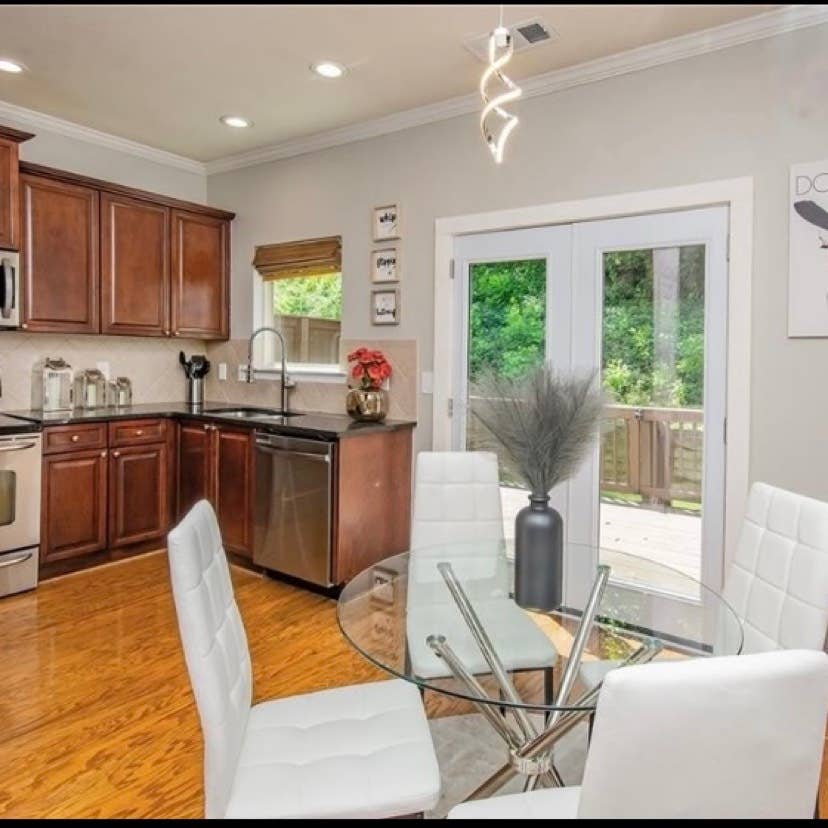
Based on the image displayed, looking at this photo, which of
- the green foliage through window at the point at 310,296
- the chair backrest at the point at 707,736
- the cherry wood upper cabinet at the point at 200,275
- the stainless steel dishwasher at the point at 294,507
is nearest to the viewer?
the chair backrest at the point at 707,736

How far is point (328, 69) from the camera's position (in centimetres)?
314

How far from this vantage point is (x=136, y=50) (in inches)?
118

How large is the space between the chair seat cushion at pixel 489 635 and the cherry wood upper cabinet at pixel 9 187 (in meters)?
3.13

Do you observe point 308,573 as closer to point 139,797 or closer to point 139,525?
point 139,525

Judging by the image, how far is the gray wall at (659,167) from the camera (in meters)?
2.60

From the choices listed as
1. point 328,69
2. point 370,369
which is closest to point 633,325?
point 370,369

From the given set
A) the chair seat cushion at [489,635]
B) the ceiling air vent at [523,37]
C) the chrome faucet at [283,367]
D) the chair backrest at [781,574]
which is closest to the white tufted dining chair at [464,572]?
the chair seat cushion at [489,635]

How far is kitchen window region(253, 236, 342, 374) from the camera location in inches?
169

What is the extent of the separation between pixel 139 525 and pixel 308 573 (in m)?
1.34

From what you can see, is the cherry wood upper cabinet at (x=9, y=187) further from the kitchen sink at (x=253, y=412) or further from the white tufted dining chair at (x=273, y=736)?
the white tufted dining chair at (x=273, y=736)

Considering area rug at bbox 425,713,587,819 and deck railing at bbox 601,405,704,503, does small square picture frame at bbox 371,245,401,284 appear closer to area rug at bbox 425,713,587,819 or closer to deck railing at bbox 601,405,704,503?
deck railing at bbox 601,405,704,503

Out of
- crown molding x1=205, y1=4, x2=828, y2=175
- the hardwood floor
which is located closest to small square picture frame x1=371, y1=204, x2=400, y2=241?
crown molding x1=205, y1=4, x2=828, y2=175

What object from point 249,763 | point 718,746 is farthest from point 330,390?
point 718,746

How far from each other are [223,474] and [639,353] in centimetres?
258
